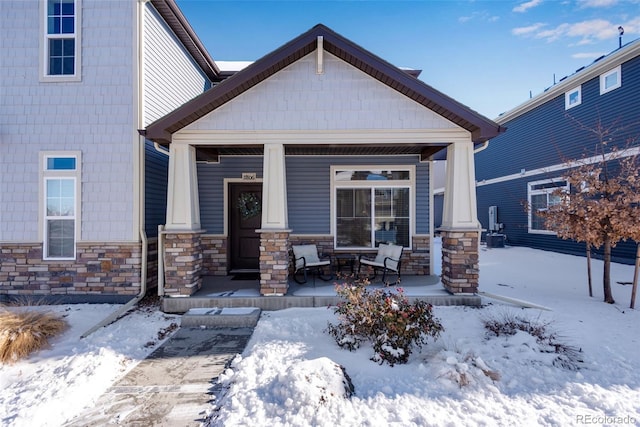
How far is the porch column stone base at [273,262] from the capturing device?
5.28 meters

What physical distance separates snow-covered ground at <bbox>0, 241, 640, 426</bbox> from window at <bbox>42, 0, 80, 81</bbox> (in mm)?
4535

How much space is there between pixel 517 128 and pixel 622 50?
5102mm

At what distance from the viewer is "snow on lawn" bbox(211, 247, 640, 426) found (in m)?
2.60

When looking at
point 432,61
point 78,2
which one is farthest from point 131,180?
point 432,61

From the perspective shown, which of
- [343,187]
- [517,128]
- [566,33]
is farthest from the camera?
[517,128]

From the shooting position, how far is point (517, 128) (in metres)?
13.5

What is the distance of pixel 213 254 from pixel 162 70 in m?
4.24

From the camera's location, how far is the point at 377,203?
23.6 ft

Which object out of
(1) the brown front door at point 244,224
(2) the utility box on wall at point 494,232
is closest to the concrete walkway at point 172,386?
(1) the brown front door at point 244,224

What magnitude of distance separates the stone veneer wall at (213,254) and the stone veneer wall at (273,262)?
226cm

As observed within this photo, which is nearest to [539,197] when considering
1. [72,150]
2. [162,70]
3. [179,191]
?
[179,191]

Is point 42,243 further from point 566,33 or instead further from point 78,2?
point 566,33

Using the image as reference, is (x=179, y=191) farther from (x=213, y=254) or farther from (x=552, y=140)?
(x=552, y=140)

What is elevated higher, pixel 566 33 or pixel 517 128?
pixel 566 33
